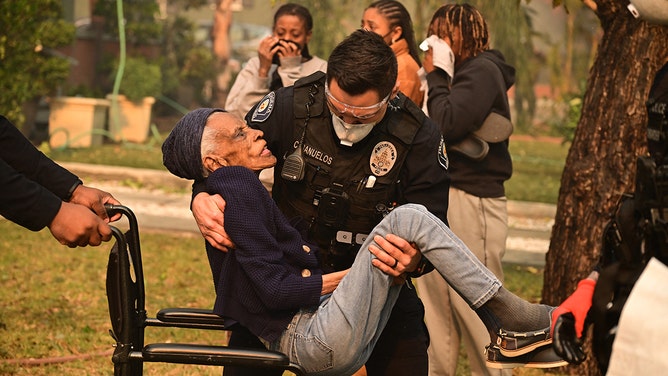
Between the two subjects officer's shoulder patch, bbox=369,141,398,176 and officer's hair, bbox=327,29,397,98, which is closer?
officer's hair, bbox=327,29,397,98

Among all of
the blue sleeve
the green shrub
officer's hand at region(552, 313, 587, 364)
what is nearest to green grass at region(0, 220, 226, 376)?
the blue sleeve

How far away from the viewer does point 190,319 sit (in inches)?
158

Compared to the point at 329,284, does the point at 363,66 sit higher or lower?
higher

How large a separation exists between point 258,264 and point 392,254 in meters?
0.42

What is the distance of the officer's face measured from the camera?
3895 millimetres

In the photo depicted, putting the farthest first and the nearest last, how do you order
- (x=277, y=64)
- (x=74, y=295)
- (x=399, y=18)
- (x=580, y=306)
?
1. (x=74, y=295)
2. (x=277, y=64)
3. (x=399, y=18)
4. (x=580, y=306)

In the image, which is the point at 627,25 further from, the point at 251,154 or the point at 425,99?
the point at 251,154

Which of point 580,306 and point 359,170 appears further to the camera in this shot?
point 359,170

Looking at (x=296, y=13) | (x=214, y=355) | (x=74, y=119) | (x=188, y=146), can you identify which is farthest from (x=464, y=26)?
(x=74, y=119)

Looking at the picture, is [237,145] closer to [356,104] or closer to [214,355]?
[356,104]

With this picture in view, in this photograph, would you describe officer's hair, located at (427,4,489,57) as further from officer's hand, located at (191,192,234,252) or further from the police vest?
officer's hand, located at (191,192,234,252)

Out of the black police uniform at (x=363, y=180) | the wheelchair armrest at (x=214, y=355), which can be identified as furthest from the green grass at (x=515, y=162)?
the wheelchair armrest at (x=214, y=355)

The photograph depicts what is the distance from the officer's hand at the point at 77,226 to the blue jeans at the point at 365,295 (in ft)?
2.28

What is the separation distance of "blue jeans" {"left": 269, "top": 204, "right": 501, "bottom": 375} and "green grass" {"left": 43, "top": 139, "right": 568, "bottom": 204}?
1112 cm
